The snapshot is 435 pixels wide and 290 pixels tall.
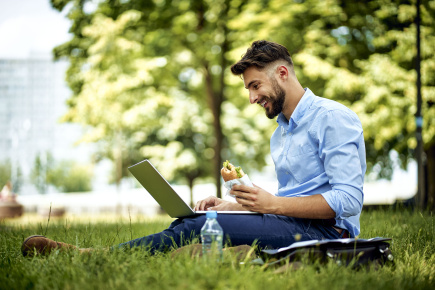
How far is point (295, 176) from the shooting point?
3.49 meters

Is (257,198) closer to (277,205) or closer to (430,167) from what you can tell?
(277,205)

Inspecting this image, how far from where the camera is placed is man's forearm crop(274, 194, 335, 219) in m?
3.11

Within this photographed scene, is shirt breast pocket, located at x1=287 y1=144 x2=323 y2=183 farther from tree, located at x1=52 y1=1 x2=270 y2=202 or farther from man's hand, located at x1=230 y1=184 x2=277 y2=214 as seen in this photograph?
tree, located at x1=52 y1=1 x2=270 y2=202

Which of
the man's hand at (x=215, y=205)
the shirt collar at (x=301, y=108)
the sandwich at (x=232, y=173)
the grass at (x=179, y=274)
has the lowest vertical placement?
the grass at (x=179, y=274)

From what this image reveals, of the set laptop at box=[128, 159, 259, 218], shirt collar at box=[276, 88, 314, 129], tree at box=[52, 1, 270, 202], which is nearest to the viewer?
laptop at box=[128, 159, 259, 218]

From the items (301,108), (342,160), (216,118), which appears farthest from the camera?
(216,118)

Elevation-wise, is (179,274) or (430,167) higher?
(430,167)

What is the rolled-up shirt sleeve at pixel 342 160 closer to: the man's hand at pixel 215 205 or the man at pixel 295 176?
the man at pixel 295 176

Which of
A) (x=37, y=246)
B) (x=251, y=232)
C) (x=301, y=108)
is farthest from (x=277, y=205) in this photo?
(x=37, y=246)

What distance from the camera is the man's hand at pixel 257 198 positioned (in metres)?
3.15

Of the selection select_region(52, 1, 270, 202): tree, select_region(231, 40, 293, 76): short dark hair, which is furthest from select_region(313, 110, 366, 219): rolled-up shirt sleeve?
select_region(52, 1, 270, 202): tree

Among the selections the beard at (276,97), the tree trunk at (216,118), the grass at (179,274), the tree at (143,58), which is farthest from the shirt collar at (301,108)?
the tree trunk at (216,118)

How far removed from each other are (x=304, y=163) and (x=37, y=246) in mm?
1856

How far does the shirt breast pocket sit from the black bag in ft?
2.15
